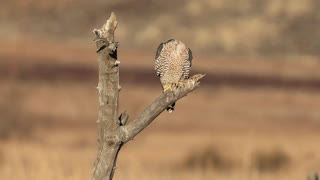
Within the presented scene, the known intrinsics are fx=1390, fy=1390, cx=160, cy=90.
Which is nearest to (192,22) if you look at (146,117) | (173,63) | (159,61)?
(159,61)

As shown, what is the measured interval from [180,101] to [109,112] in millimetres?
17578

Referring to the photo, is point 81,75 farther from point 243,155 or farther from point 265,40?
point 243,155

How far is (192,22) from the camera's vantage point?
29.6 metres

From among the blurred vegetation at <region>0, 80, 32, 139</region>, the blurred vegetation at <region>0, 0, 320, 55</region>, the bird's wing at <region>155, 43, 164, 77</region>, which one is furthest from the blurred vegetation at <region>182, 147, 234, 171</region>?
the blurred vegetation at <region>0, 0, 320, 55</region>

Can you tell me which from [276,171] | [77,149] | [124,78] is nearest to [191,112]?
[124,78]

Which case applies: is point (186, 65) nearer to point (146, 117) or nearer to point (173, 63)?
point (173, 63)

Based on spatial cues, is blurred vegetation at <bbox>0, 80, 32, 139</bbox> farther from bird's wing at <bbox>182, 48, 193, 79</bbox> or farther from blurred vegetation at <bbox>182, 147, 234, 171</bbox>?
bird's wing at <bbox>182, 48, 193, 79</bbox>

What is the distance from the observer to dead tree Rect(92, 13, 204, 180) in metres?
4.61

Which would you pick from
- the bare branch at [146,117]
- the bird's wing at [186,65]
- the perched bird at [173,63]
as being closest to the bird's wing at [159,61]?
the perched bird at [173,63]

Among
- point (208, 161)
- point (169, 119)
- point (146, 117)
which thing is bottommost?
point (146, 117)

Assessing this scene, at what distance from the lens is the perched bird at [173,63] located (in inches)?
231

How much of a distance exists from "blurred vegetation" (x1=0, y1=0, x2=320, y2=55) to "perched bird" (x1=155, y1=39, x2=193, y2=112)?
71.5 ft

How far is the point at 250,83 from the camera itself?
24750 millimetres

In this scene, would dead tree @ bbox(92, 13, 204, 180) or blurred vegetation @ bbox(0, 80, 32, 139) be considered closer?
dead tree @ bbox(92, 13, 204, 180)
